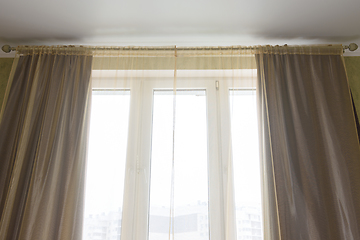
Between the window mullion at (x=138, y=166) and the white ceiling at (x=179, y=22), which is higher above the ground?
the white ceiling at (x=179, y=22)

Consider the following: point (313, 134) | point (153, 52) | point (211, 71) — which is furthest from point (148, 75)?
point (313, 134)

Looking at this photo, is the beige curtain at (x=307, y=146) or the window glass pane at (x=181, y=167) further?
the window glass pane at (x=181, y=167)

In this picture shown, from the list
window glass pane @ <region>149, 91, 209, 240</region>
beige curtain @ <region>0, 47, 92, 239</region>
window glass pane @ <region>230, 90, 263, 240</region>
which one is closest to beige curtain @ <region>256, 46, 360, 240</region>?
window glass pane @ <region>230, 90, 263, 240</region>

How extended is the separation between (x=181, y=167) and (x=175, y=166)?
5cm

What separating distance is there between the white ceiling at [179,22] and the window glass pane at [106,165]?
0.59m

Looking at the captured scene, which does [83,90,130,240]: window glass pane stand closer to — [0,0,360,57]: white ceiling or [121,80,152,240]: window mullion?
[121,80,152,240]: window mullion

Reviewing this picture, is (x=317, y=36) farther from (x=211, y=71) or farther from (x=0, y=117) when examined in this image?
(x=0, y=117)

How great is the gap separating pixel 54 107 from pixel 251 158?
1.70 metres

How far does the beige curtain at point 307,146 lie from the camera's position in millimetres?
1728

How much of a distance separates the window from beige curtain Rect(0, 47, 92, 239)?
112mm

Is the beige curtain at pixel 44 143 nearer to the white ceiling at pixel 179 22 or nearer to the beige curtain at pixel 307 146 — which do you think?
the white ceiling at pixel 179 22

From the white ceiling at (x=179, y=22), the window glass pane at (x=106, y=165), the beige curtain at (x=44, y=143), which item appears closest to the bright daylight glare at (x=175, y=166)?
the window glass pane at (x=106, y=165)

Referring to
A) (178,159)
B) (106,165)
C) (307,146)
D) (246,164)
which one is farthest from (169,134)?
(307,146)

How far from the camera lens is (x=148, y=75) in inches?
83.9
